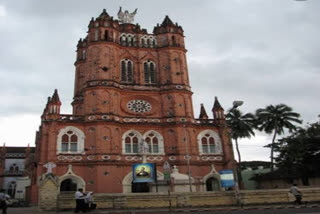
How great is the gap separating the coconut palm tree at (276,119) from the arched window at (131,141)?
24.4 m

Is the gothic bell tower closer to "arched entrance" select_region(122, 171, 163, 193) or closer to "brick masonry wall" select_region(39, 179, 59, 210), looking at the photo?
"arched entrance" select_region(122, 171, 163, 193)

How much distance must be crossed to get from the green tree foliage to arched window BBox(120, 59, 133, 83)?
24.6 meters

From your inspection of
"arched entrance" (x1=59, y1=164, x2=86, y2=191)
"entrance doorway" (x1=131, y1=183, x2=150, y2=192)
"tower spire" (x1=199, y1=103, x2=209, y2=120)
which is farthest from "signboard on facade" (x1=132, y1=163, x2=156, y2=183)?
"tower spire" (x1=199, y1=103, x2=209, y2=120)

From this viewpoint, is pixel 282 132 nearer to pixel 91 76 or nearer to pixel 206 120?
pixel 206 120

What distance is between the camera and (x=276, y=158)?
45125 millimetres

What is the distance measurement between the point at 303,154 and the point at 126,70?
27492 mm

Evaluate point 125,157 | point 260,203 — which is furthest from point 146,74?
point 260,203

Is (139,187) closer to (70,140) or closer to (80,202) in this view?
(70,140)

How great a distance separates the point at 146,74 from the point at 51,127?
1672cm

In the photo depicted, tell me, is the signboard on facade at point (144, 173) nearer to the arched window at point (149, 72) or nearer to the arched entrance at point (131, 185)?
the arched entrance at point (131, 185)

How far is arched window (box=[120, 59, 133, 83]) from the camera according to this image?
47562 millimetres

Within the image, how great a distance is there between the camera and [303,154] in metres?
40.2

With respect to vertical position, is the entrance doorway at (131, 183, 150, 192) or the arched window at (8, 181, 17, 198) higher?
the arched window at (8, 181, 17, 198)

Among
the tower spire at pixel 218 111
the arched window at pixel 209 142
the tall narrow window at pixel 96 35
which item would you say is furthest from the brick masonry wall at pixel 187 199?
the tall narrow window at pixel 96 35
